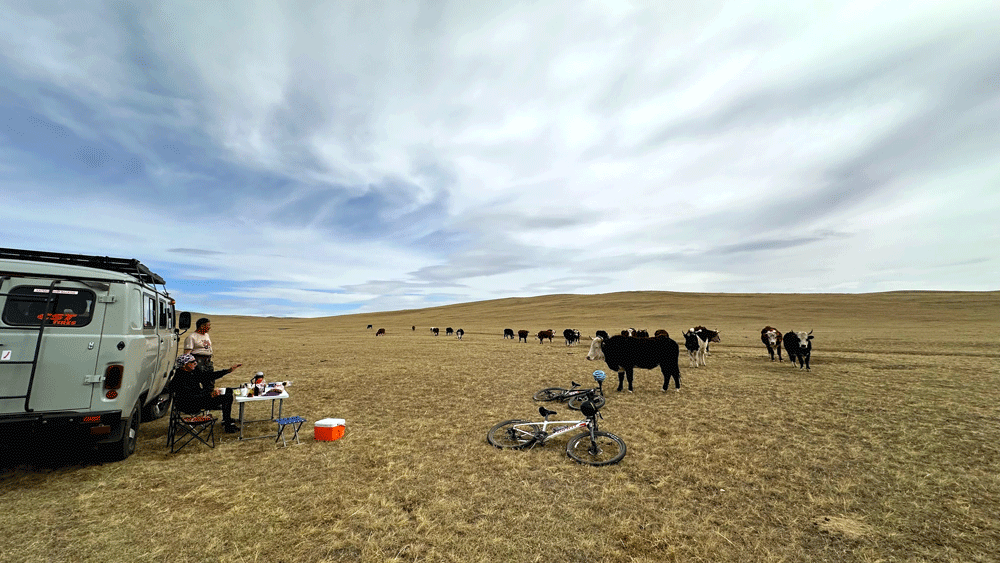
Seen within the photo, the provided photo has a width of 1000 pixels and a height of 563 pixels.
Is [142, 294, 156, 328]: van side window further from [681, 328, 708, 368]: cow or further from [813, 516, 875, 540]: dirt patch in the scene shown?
[681, 328, 708, 368]: cow

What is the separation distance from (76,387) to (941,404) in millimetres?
17578

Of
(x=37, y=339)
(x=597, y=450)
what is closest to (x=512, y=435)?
(x=597, y=450)

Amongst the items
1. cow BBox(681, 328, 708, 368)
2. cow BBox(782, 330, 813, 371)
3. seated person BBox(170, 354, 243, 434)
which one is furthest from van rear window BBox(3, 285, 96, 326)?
cow BBox(782, 330, 813, 371)

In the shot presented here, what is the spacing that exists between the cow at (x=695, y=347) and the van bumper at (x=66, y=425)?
17.4 metres

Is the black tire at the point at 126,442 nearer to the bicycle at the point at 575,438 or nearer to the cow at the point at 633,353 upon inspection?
the bicycle at the point at 575,438

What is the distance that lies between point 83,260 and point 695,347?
1884cm

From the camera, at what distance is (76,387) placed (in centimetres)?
550

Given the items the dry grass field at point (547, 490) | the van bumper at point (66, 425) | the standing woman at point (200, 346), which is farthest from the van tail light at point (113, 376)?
the standing woman at point (200, 346)

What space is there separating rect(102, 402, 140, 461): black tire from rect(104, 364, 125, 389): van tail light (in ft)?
2.05

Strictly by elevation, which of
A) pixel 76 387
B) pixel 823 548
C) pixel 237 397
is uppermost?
pixel 76 387

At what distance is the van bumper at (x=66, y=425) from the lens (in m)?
5.15

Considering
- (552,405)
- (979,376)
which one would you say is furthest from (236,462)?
(979,376)

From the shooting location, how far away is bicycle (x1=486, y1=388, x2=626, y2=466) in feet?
21.8

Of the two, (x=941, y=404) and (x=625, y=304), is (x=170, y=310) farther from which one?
(x=625, y=304)
